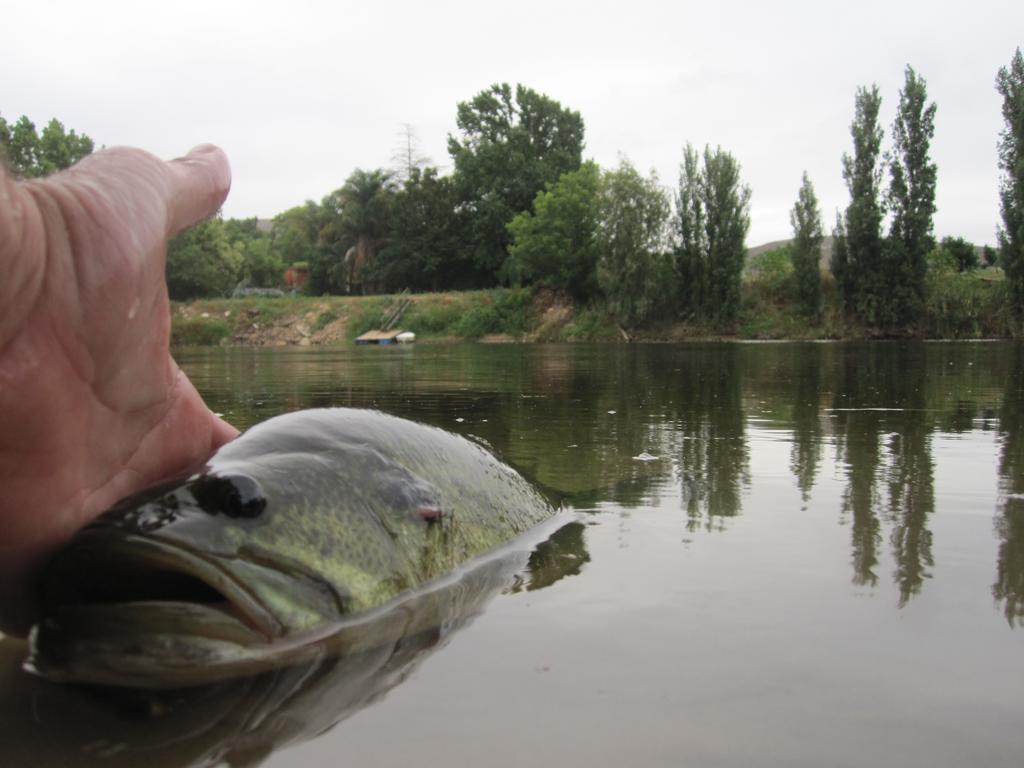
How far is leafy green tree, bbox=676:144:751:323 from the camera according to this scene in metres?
41.5

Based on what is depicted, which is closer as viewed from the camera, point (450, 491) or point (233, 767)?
point (233, 767)

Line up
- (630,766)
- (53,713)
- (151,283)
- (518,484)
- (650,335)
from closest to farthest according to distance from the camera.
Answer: (630,766) < (53,713) < (151,283) < (518,484) < (650,335)

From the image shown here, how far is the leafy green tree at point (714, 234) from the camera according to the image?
41500mm

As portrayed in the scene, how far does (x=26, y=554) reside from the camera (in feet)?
5.93

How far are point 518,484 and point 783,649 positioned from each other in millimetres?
1664

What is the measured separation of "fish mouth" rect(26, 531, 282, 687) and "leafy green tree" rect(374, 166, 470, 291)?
5642cm

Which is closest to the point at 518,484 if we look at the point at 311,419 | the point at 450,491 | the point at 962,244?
the point at 450,491

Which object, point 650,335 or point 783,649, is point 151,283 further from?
point 650,335

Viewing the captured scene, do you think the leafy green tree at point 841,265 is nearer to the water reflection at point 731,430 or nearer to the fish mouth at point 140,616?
the water reflection at point 731,430

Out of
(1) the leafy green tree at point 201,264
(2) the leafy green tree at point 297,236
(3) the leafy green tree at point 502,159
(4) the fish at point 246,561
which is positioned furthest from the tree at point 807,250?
(2) the leafy green tree at point 297,236

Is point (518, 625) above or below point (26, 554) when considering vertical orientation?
below

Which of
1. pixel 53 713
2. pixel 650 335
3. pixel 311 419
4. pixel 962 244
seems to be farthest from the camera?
pixel 962 244

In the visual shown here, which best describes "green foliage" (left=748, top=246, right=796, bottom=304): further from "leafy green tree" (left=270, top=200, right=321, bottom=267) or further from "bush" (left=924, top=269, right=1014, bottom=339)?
"leafy green tree" (left=270, top=200, right=321, bottom=267)

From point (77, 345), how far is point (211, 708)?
0.86 meters
